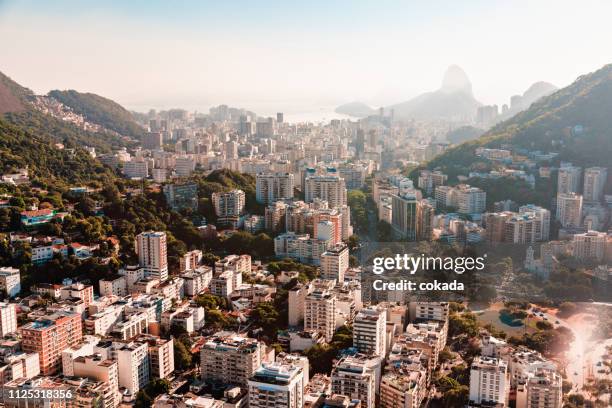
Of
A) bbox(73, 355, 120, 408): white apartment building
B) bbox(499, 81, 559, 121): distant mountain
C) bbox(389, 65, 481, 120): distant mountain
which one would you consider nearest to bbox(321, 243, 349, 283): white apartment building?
bbox(73, 355, 120, 408): white apartment building

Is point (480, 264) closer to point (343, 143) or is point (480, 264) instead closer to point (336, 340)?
point (336, 340)

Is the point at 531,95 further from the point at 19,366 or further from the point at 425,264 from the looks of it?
the point at 19,366

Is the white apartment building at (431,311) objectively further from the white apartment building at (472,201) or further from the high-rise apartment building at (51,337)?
the white apartment building at (472,201)

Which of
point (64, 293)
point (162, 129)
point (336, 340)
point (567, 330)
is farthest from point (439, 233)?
point (162, 129)

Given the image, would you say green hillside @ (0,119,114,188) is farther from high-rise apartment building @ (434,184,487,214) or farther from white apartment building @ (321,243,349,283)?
high-rise apartment building @ (434,184,487,214)

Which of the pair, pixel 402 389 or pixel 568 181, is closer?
pixel 402 389

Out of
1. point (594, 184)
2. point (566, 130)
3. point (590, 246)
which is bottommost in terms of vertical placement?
point (590, 246)

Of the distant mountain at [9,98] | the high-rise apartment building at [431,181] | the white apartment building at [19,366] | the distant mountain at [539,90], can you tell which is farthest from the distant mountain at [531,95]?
the white apartment building at [19,366]

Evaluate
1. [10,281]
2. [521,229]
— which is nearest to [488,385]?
[10,281]
